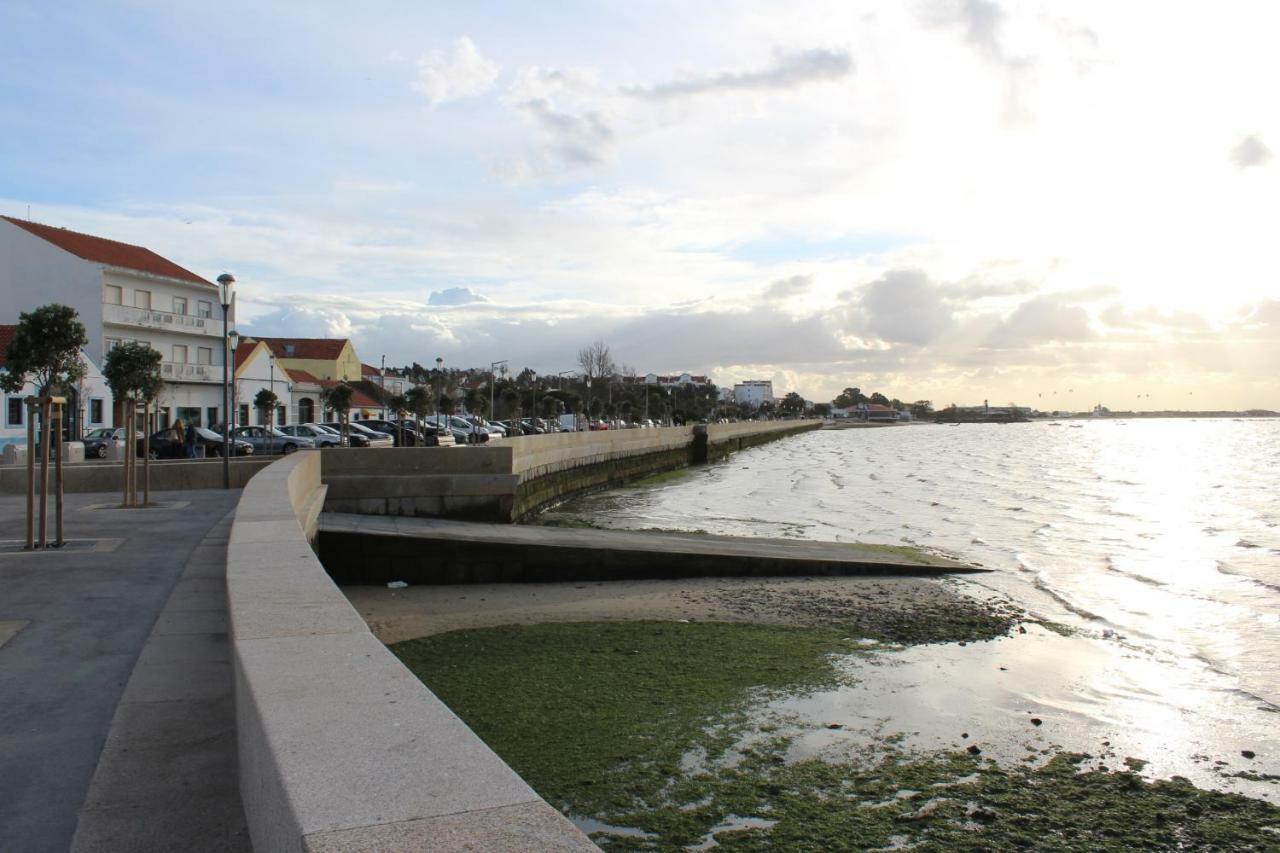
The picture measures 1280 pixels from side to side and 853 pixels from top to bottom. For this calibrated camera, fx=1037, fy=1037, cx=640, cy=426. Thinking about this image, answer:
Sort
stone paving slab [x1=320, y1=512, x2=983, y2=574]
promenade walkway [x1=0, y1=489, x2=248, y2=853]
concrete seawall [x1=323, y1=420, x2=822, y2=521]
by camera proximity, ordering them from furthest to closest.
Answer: concrete seawall [x1=323, y1=420, x2=822, y2=521] → stone paving slab [x1=320, y1=512, x2=983, y2=574] → promenade walkway [x1=0, y1=489, x2=248, y2=853]

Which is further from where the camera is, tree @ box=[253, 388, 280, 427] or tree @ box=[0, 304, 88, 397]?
tree @ box=[253, 388, 280, 427]

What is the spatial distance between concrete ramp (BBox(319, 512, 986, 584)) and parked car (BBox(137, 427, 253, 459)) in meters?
20.3

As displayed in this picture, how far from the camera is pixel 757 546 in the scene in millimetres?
17547

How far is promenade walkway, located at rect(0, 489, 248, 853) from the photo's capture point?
3.81 metres

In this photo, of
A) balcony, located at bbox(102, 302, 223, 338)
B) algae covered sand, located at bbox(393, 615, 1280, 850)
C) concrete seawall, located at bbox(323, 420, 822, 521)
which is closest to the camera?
algae covered sand, located at bbox(393, 615, 1280, 850)

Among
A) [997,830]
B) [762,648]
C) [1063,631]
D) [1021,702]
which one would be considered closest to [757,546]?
[1063,631]

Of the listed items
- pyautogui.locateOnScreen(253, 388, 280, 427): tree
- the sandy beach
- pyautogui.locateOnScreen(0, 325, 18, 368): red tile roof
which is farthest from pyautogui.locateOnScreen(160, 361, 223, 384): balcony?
the sandy beach

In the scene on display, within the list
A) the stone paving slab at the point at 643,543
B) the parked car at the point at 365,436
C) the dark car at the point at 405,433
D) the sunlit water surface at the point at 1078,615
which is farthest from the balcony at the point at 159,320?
the stone paving slab at the point at 643,543

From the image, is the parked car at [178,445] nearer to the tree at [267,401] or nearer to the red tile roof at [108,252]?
the tree at [267,401]

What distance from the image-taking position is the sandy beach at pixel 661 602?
12.5 meters

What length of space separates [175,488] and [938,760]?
52.6 feet

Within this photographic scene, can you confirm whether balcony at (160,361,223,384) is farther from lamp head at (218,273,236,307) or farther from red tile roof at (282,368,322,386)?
lamp head at (218,273,236,307)

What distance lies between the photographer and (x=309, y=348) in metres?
95.7

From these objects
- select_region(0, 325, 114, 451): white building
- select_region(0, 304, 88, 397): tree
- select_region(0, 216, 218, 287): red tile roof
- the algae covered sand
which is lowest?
the algae covered sand
